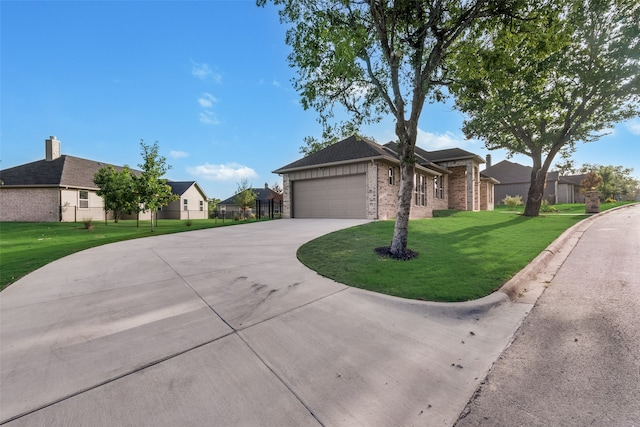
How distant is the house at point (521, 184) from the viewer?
3866cm

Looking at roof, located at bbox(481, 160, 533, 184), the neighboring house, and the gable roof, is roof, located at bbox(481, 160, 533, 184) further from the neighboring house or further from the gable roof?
the neighboring house

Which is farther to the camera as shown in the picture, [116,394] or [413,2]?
[413,2]

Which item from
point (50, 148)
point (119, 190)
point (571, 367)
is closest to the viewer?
point (571, 367)

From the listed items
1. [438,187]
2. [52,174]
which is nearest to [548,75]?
[438,187]

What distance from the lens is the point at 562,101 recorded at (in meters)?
16.6

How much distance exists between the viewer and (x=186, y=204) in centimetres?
3344

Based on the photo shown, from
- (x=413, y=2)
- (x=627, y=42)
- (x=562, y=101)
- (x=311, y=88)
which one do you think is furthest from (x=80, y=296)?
(x=562, y=101)

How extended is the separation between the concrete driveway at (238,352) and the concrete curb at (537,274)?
1.08ft

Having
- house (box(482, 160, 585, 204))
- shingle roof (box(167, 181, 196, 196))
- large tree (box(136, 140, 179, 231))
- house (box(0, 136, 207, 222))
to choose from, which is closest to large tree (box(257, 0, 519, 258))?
large tree (box(136, 140, 179, 231))

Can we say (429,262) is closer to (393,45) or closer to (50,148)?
(393,45)

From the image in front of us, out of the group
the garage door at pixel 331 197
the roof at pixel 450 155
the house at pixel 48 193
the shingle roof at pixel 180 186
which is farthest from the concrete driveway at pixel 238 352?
the shingle roof at pixel 180 186

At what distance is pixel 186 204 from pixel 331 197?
79.5 ft

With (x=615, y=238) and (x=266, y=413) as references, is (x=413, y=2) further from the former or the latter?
(x=615, y=238)

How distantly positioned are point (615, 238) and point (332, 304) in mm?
10602
